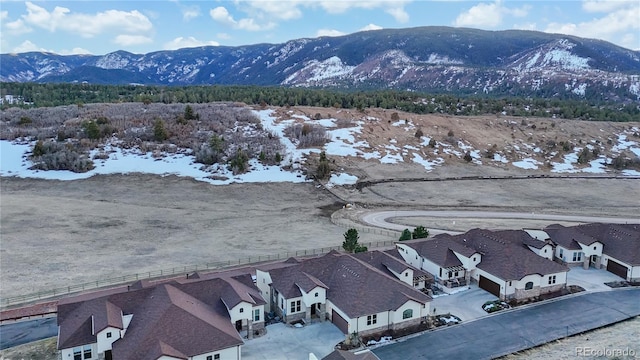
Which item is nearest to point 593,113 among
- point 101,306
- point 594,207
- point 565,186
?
point 565,186

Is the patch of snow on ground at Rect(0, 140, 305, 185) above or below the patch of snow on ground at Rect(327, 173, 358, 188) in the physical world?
above

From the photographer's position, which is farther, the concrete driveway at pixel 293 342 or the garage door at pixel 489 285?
the garage door at pixel 489 285

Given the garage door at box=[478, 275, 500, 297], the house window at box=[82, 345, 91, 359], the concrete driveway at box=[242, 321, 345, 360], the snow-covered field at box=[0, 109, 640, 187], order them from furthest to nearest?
1. the snow-covered field at box=[0, 109, 640, 187]
2. the garage door at box=[478, 275, 500, 297]
3. the concrete driveway at box=[242, 321, 345, 360]
4. the house window at box=[82, 345, 91, 359]

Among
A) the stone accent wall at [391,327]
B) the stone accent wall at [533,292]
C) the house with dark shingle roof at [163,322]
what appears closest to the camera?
the house with dark shingle roof at [163,322]

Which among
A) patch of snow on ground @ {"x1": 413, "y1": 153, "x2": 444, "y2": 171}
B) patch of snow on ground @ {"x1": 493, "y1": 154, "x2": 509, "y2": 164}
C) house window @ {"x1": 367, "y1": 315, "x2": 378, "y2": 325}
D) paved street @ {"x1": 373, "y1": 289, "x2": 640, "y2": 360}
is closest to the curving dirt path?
paved street @ {"x1": 373, "y1": 289, "x2": 640, "y2": 360}

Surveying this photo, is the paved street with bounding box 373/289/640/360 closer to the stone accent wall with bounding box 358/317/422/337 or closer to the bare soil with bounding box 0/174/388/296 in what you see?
the stone accent wall with bounding box 358/317/422/337

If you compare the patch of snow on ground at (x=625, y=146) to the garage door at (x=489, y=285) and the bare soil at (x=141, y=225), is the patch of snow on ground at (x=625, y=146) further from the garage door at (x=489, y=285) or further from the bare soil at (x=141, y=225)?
the garage door at (x=489, y=285)

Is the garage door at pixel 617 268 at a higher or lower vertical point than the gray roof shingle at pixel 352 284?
lower

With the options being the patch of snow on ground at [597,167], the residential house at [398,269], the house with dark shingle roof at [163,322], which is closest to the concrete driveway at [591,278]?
the residential house at [398,269]
